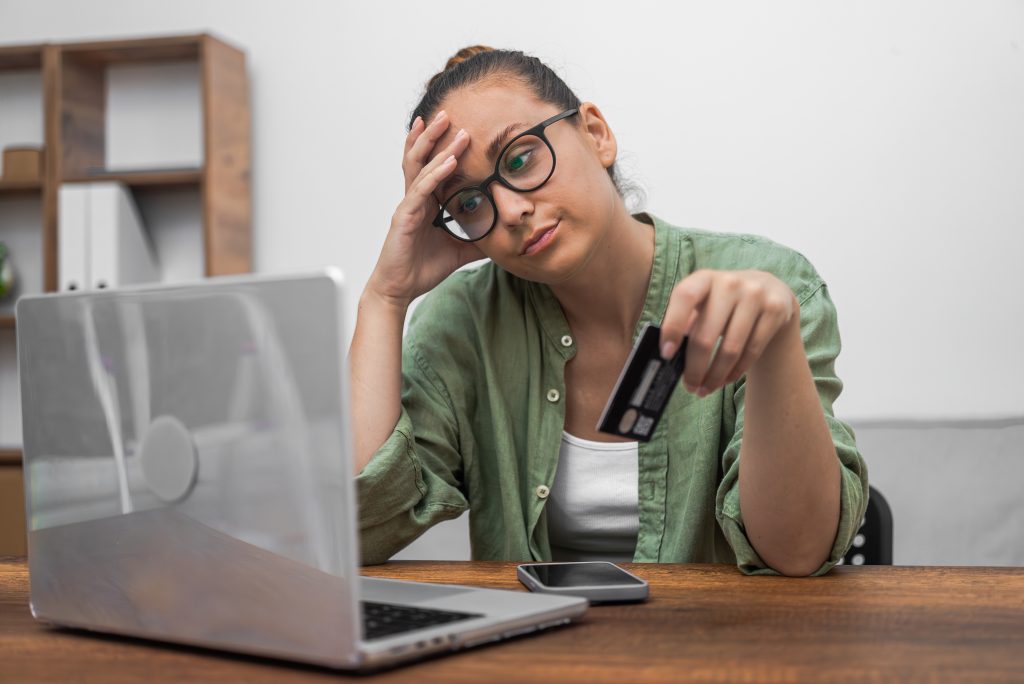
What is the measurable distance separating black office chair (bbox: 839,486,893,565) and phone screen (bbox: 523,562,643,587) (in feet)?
2.23

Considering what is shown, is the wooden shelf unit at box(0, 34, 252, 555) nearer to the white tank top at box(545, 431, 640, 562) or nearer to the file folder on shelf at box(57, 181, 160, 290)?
the file folder on shelf at box(57, 181, 160, 290)

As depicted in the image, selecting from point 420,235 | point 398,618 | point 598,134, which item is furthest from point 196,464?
point 598,134

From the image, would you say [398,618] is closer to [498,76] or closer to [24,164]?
[498,76]

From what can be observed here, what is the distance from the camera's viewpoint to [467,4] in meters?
2.91

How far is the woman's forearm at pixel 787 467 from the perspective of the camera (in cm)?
90

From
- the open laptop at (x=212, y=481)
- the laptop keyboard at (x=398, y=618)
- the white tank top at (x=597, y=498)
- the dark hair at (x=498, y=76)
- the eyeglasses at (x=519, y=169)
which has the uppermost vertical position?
the dark hair at (x=498, y=76)

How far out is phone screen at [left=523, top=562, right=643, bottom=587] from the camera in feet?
2.79

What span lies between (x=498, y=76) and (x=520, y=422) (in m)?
0.45

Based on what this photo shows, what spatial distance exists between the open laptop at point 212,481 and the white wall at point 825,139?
194cm

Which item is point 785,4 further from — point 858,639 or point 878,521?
point 858,639

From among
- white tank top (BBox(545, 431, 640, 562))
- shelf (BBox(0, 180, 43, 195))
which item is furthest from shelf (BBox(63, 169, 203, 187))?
white tank top (BBox(545, 431, 640, 562))

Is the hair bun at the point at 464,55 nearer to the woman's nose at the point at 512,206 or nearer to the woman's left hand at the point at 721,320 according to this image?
the woman's nose at the point at 512,206

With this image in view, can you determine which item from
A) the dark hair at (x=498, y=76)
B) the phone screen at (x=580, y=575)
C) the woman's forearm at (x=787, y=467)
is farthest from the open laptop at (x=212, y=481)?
the dark hair at (x=498, y=76)

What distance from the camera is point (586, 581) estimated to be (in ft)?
2.83
